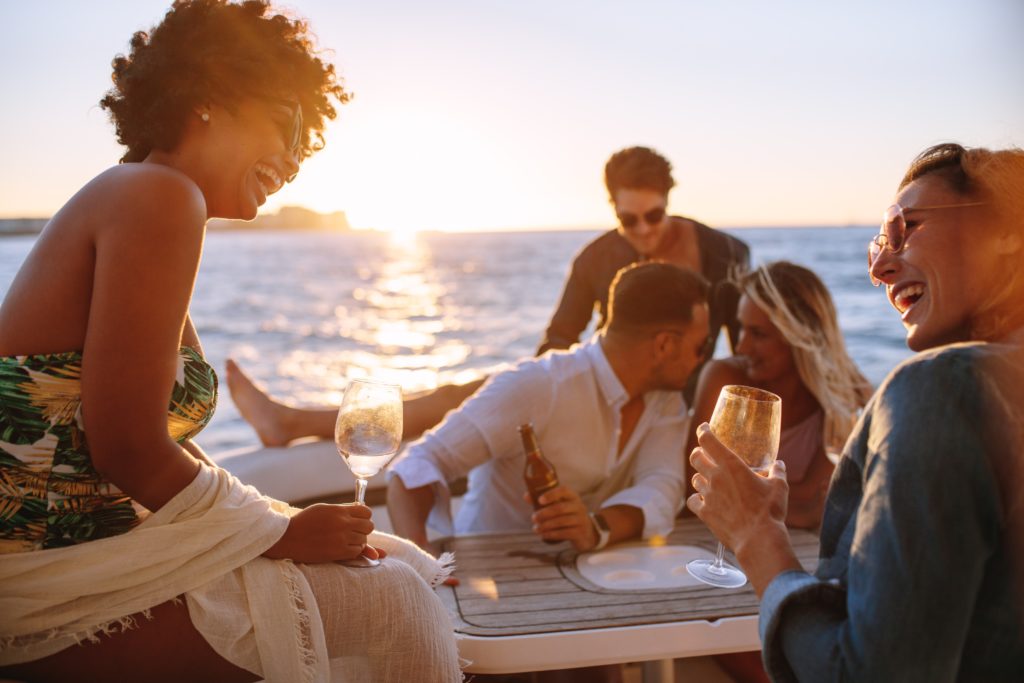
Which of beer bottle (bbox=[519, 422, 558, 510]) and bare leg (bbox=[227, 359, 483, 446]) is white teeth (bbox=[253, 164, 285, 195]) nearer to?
beer bottle (bbox=[519, 422, 558, 510])

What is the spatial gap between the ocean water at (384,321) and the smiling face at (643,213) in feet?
2.30

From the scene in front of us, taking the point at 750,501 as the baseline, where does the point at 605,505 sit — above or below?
below

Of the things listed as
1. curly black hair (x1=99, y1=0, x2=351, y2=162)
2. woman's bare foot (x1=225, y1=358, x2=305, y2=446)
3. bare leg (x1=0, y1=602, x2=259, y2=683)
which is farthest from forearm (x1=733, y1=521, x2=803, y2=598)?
woman's bare foot (x1=225, y1=358, x2=305, y2=446)

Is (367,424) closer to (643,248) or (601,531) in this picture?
(601,531)

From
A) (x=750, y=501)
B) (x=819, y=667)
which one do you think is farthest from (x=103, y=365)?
(x=819, y=667)

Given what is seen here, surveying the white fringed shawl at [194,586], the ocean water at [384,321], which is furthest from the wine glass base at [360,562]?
the ocean water at [384,321]

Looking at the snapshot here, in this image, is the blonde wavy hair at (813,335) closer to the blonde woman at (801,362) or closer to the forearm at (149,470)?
the blonde woman at (801,362)

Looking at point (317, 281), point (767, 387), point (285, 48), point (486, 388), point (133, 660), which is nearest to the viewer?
point (133, 660)

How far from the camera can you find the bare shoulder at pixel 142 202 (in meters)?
1.61

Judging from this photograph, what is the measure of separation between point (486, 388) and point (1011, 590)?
213 centimetres

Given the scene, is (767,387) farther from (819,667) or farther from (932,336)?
(819,667)

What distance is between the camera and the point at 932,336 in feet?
4.90

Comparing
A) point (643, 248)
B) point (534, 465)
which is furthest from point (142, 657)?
point (643, 248)

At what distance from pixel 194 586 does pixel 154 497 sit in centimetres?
21
